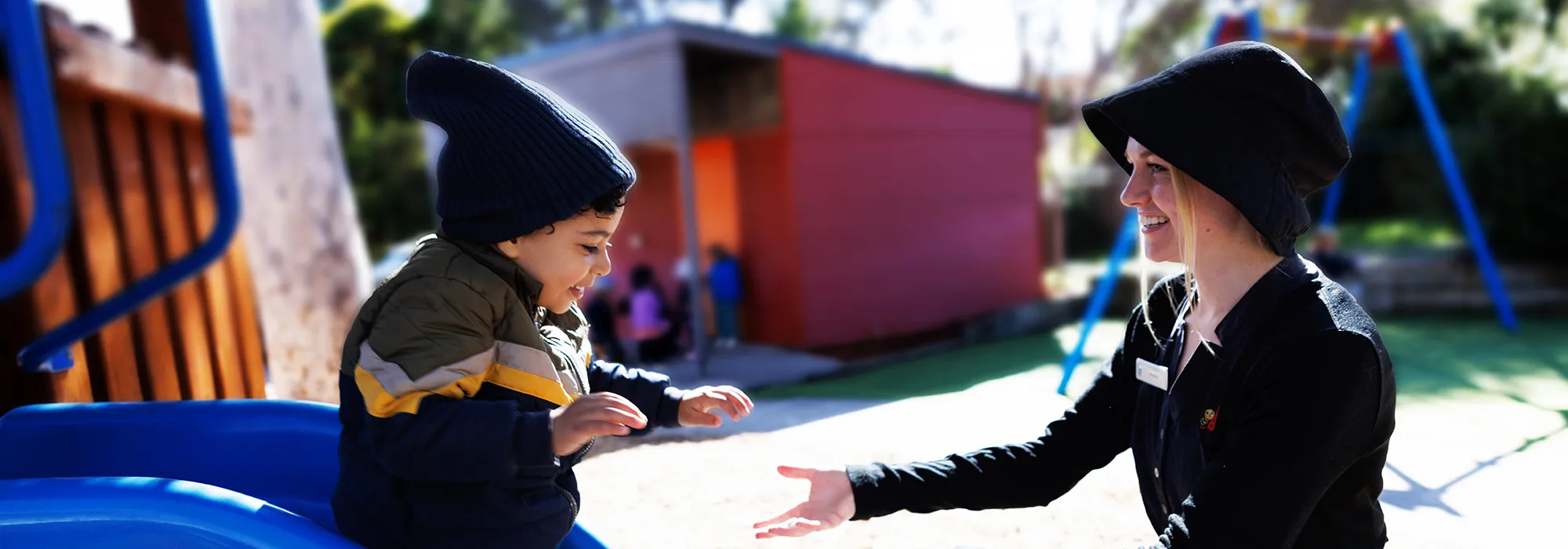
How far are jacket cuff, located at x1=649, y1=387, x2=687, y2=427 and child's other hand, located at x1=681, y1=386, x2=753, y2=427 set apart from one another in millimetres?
11

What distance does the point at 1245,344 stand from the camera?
1.41 meters

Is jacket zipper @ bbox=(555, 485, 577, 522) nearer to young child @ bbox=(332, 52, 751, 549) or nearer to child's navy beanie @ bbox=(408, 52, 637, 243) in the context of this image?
young child @ bbox=(332, 52, 751, 549)

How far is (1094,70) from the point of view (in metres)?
22.4

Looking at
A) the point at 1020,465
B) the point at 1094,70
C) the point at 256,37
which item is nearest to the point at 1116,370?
the point at 1020,465

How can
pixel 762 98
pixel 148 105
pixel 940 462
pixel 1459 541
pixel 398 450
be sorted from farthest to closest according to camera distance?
pixel 762 98, pixel 1459 541, pixel 148 105, pixel 940 462, pixel 398 450

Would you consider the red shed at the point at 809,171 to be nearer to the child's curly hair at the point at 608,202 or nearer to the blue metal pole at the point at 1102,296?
the blue metal pole at the point at 1102,296

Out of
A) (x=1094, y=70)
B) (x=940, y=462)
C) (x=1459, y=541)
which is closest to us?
(x=940, y=462)

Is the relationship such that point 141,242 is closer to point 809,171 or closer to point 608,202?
point 608,202

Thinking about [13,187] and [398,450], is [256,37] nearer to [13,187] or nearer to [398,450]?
[13,187]

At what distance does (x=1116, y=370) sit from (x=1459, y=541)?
2.17 meters

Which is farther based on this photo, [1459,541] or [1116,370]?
[1459,541]

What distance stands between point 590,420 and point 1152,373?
0.96 meters

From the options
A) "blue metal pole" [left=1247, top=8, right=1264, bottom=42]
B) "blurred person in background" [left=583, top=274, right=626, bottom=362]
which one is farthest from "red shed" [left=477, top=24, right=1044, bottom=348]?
"blue metal pole" [left=1247, top=8, right=1264, bottom=42]

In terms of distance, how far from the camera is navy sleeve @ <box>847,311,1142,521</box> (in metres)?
1.77
